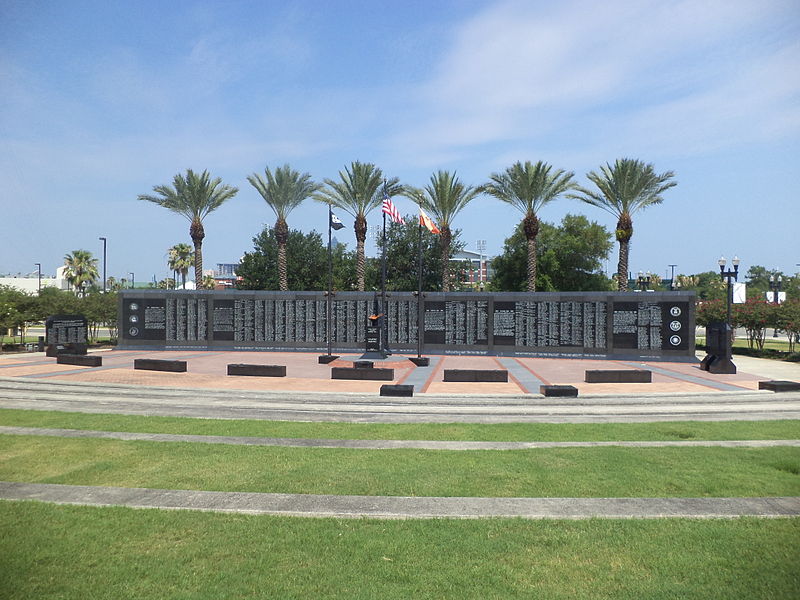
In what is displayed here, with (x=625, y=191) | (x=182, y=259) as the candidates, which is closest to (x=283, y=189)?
(x=625, y=191)

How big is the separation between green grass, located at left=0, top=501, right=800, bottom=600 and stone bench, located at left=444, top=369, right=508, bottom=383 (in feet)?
48.0

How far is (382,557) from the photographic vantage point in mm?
6395

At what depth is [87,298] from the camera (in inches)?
1724

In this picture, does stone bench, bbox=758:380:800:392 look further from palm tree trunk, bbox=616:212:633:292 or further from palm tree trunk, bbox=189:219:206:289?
palm tree trunk, bbox=189:219:206:289

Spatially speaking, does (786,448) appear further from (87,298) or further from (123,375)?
(87,298)

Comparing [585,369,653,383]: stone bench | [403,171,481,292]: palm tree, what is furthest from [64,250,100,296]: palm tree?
[585,369,653,383]: stone bench

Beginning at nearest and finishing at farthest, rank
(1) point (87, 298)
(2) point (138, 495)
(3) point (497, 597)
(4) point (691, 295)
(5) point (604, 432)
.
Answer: (3) point (497, 597) < (2) point (138, 495) < (5) point (604, 432) < (4) point (691, 295) < (1) point (87, 298)

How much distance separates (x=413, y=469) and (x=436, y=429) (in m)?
3.72

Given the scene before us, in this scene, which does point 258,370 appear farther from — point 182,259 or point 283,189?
point 182,259

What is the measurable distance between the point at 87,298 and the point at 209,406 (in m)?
33.9

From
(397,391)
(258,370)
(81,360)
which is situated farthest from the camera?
(81,360)

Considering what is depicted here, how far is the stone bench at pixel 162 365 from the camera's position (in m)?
25.1

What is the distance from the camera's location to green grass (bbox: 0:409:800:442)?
41.5 feet

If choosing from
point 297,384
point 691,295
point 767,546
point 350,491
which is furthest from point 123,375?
point 691,295
